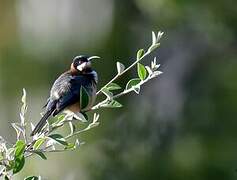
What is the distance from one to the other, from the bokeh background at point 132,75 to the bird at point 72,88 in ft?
12.3

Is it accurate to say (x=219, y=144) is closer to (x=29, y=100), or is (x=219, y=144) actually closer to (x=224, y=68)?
(x=224, y=68)

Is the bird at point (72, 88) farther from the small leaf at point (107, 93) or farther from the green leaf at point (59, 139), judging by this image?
the green leaf at point (59, 139)

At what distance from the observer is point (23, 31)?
7.31m

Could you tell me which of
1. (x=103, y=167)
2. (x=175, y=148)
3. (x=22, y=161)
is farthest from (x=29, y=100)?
(x=22, y=161)

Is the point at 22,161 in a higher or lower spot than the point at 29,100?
lower

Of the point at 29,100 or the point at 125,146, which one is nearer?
the point at 29,100

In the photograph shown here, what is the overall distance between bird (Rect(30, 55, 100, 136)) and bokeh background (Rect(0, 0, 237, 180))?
375cm

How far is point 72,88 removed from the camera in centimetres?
271

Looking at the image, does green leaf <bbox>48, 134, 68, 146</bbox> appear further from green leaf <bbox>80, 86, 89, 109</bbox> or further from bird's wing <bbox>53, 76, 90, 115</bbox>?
bird's wing <bbox>53, 76, 90, 115</bbox>

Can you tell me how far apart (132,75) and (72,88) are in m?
4.11

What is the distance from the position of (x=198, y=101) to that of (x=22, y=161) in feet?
19.2

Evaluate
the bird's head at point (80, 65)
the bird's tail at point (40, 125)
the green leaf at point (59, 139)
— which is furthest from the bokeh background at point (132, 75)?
the green leaf at point (59, 139)

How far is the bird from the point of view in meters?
2.51

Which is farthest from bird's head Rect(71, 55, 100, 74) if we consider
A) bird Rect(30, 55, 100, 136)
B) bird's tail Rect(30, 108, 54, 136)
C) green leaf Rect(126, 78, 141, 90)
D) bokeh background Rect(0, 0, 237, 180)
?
bokeh background Rect(0, 0, 237, 180)
